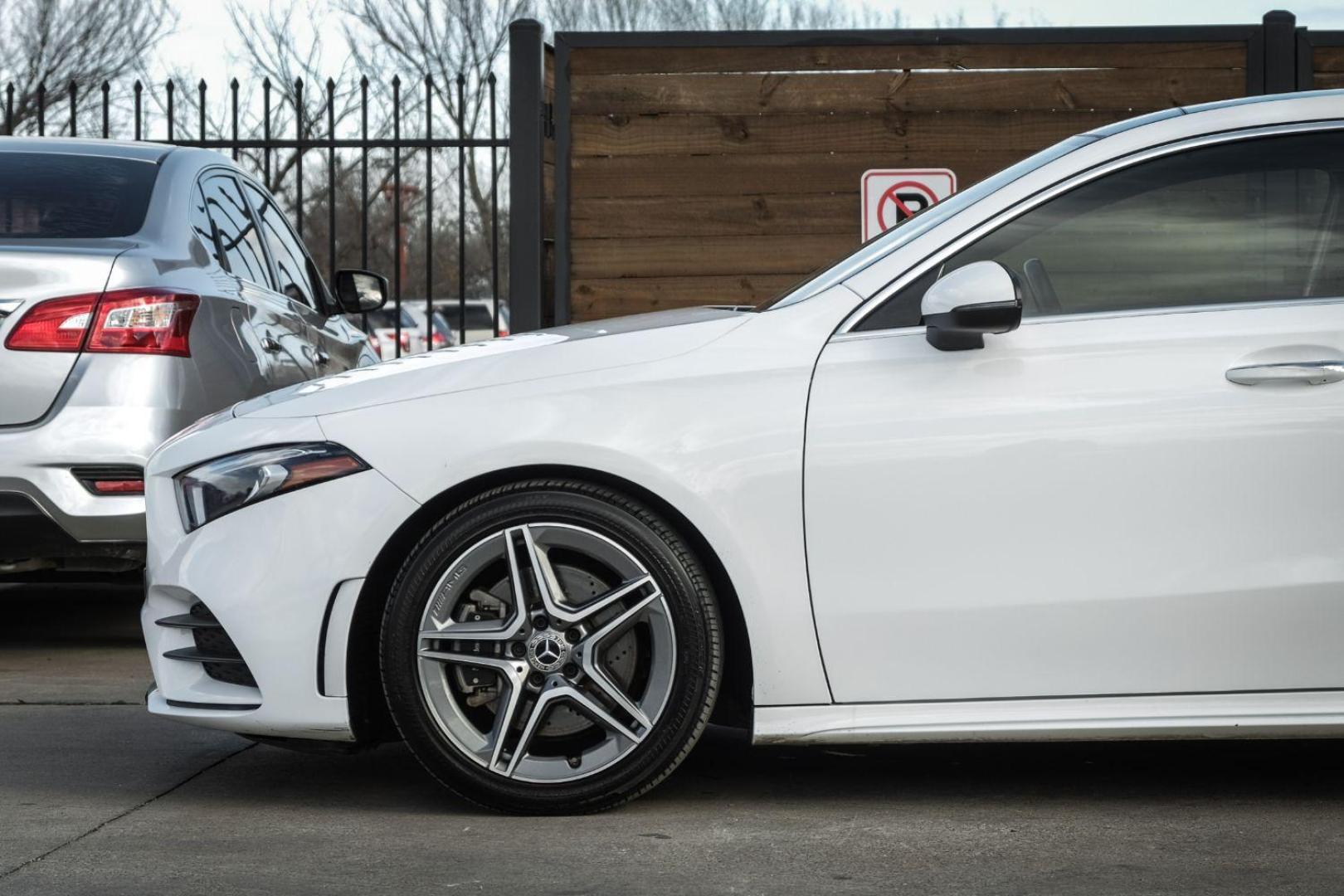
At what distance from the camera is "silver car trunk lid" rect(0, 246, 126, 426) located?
17.3 ft

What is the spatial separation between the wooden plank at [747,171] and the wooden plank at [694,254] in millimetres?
234

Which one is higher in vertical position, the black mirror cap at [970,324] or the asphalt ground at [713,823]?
the black mirror cap at [970,324]

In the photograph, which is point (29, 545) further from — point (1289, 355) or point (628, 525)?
point (1289, 355)

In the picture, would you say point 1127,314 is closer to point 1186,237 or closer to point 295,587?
point 1186,237

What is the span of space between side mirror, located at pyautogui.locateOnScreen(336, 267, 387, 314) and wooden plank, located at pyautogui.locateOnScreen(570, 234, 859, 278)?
63.9 inches

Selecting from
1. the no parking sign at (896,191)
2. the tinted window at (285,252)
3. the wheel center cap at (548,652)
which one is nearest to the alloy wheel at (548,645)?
the wheel center cap at (548,652)

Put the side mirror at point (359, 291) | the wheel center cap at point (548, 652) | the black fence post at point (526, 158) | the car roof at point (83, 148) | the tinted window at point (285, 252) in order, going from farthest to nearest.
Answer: the black fence post at point (526, 158) → the side mirror at point (359, 291) → the tinted window at point (285, 252) → the car roof at point (83, 148) → the wheel center cap at point (548, 652)

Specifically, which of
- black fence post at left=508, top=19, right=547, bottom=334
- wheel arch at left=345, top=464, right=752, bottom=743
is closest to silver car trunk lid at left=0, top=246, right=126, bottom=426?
wheel arch at left=345, top=464, right=752, bottom=743

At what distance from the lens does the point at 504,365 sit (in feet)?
12.5

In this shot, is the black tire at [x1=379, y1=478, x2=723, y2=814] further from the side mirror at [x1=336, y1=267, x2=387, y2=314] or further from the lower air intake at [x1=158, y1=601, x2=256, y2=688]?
the side mirror at [x1=336, y1=267, x2=387, y2=314]

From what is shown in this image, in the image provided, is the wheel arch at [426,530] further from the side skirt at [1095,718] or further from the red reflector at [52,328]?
the red reflector at [52,328]

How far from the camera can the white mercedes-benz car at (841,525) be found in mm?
3615

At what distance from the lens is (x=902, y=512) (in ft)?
11.9

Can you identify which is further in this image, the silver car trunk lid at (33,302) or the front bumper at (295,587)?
the silver car trunk lid at (33,302)
